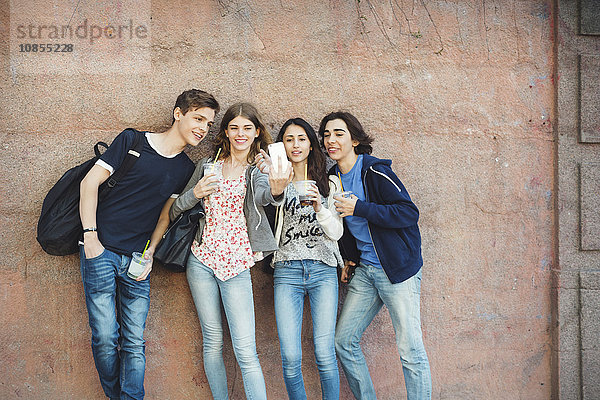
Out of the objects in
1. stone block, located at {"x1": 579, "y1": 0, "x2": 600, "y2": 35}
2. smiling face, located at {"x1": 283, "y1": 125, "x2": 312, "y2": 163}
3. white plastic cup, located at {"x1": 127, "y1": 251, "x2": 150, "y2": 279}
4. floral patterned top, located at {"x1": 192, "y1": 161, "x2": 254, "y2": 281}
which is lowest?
white plastic cup, located at {"x1": 127, "y1": 251, "x2": 150, "y2": 279}

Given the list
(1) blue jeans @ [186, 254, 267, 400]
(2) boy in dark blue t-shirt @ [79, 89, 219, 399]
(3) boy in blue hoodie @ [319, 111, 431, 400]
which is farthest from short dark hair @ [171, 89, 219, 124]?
(1) blue jeans @ [186, 254, 267, 400]

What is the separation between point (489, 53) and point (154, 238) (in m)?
3.10

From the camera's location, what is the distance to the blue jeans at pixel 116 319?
2891 mm

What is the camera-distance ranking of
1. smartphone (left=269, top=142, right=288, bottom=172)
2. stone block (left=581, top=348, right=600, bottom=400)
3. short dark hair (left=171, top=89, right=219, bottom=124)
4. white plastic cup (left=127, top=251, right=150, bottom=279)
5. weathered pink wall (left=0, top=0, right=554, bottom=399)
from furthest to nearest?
stone block (left=581, top=348, right=600, bottom=400) < weathered pink wall (left=0, top=0, right=554, bottom=399) < short dark hair (left=171, top=89, right=219, bottom=124) < white plastic cup (left=127, top=251, right=150, bottom=279) < smartphone (left=269, top=142, right=288, bottom=172)

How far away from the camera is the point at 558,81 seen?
380cm

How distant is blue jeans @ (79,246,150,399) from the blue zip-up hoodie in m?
1.61

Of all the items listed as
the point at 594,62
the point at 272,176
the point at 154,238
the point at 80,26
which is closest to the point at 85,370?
the point at 154,238

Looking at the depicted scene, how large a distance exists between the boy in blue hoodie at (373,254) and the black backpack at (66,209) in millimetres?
1361

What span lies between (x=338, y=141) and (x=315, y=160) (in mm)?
223

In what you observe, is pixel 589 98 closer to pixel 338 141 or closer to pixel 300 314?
pixel 338 141

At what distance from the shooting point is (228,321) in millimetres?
3020

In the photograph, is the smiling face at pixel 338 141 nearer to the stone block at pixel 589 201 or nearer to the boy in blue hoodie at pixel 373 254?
the boy in blue hoodie at pixel 373 254

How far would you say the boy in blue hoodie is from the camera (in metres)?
2.95

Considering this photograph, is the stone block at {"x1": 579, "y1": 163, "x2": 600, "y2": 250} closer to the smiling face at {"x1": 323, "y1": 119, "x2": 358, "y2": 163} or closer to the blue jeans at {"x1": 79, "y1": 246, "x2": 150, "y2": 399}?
the smiling face at {"x1": 323, "y1": 119, "x2": 358, "y2": 163}
